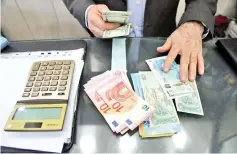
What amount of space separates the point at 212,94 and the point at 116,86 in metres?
0.23

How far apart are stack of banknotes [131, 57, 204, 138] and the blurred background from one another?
108 cm

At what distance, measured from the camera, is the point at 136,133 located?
405 millimetres

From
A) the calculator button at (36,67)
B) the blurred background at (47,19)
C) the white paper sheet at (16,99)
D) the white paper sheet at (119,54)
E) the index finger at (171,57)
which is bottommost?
the blurred background at (47,19)

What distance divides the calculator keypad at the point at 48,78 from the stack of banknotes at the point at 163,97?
6.5 inches

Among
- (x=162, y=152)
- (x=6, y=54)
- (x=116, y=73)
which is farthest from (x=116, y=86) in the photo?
(x=6, y=54)

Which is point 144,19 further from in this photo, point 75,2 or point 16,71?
point 16,71

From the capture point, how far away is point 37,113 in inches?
15.9

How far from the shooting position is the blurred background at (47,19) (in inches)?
61.5

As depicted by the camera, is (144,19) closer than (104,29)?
No

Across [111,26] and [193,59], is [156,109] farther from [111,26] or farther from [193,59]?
[111,26]

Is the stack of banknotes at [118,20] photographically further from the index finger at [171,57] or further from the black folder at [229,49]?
the black folder at [229,49]

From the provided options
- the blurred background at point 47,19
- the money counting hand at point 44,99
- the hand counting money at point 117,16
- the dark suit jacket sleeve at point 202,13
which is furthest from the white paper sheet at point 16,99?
the blurred background at point 47,19

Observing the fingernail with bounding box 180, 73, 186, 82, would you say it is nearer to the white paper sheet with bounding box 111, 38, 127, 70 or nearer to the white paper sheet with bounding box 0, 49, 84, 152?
the white paper sheet with bounding box 111, 38, 127, 70

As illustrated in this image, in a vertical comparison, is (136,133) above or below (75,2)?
below
